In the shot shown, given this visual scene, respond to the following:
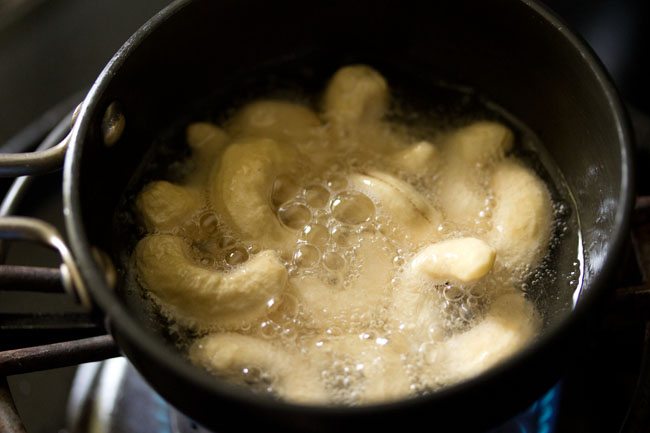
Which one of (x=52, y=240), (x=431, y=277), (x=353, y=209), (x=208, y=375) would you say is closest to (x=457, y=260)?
(x=431, y=277)

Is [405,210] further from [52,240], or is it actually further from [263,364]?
[52,240]

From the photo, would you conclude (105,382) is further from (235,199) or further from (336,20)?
(336,20)

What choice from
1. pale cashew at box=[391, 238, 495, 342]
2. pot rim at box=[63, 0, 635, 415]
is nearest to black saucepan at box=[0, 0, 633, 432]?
pot rim at box=[63, 0, 635, 415]

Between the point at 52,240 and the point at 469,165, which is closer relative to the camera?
the point at 52,240

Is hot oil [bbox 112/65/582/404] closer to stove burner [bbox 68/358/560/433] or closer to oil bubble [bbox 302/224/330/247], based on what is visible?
oil bubble [bbox 302/224/330/247]

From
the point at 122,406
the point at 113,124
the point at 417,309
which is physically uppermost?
the point at 113,124

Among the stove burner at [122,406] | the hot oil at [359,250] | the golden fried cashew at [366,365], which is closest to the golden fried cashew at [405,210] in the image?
the hot oil at [359,250]
